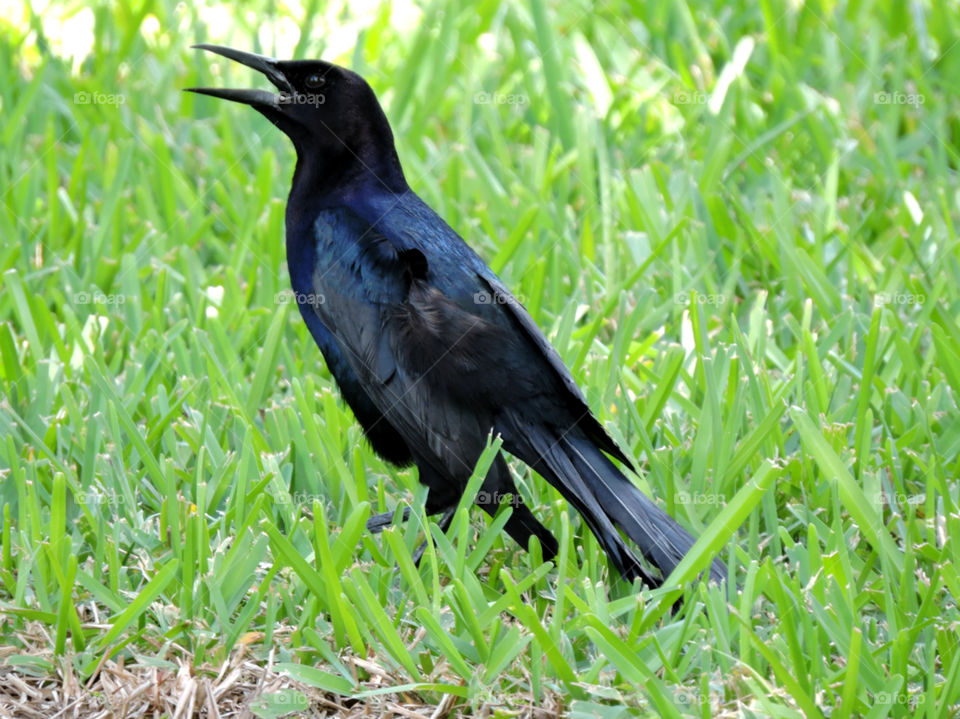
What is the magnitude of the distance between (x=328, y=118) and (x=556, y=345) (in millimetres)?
965

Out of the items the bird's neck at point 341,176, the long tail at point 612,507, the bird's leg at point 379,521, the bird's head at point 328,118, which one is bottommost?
the bird's leg at point 379,521

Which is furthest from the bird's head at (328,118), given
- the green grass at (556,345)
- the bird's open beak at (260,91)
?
the green grass at (556,345)

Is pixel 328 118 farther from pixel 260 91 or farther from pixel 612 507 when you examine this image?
pixel 612 507

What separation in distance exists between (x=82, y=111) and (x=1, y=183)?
0.67m

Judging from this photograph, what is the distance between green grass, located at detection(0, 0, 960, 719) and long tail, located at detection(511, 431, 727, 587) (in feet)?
0.43

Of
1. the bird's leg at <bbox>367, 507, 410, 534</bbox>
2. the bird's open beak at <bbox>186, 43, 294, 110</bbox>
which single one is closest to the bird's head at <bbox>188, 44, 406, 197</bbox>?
the bird's open beak at <bbox>186, 43, 294, 110</bbox>

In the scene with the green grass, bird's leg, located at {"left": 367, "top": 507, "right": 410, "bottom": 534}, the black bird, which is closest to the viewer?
the green grass

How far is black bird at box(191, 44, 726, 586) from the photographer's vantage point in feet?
9.57

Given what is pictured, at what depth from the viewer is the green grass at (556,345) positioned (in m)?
2.58

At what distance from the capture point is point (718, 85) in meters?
5.32

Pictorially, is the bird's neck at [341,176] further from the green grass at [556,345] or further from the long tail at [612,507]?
the long tail at [612,507]

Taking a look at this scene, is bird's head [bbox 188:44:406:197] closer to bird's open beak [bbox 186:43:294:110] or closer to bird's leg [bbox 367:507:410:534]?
bird's open beak [bbox 186:43:294:110]

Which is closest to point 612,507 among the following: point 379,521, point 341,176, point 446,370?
point 446,370

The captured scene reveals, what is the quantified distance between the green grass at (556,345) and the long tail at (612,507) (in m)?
0.13
